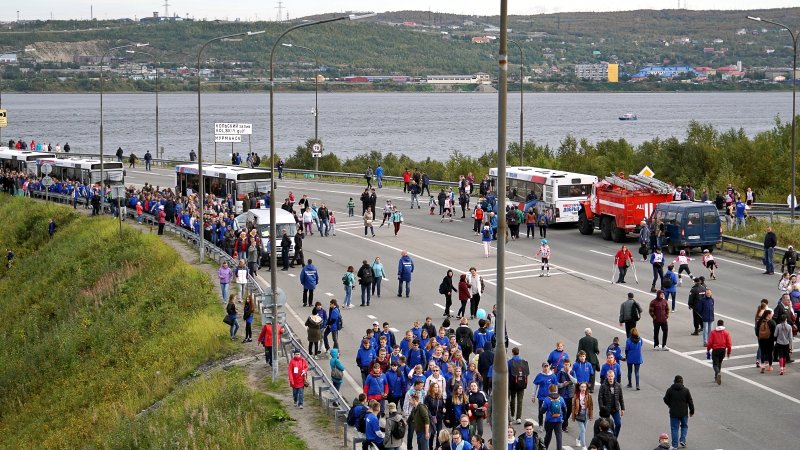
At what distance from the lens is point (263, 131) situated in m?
189

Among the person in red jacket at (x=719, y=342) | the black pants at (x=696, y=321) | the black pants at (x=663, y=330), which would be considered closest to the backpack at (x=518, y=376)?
the person in red jacket at (x=719, y=342)

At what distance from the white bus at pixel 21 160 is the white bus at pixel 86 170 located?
1.94 metres

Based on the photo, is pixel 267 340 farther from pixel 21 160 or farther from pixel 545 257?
pixel 21 160

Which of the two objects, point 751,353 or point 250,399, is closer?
point 250,399

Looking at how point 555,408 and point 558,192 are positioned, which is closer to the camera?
point 555,408

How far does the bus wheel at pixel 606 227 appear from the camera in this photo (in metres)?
44.1

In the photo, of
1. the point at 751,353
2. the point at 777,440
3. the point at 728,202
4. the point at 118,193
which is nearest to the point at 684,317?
the point at 751,353

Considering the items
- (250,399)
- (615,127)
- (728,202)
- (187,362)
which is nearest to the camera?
(250,399)

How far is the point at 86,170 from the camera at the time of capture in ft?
213

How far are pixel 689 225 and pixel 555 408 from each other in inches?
860

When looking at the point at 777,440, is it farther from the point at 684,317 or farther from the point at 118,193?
the point at 118,193

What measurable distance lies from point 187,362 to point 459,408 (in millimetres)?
12286

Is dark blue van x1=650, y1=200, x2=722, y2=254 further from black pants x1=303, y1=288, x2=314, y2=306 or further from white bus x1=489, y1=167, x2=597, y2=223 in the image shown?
black pants x1=303, y1=288, x2=314, y2=306

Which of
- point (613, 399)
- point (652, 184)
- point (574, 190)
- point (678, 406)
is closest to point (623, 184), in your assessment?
point (652, 184)
